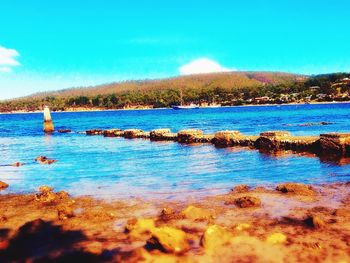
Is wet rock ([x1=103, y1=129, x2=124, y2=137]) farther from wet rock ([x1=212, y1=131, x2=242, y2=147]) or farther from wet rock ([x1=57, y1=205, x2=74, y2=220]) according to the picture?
wet rock ([x1=57, y1=205, x2=74, y2=220])

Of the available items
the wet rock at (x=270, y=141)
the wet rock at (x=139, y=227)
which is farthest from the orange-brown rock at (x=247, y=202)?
the wet rock at (x=270, y=141)

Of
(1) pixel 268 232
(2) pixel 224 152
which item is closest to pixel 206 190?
(1) pixel 268 232

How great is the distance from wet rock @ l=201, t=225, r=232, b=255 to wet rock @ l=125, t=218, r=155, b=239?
156 centimetres

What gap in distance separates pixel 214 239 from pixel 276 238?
1.60 metres

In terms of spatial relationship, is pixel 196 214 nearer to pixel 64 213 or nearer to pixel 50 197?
pixel 64 213

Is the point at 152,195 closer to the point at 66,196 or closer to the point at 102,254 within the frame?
the point at 66,196

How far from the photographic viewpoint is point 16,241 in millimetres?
10516

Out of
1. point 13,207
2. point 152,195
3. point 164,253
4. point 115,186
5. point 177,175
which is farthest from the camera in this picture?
point 177,175

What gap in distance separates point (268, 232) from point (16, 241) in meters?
6.83

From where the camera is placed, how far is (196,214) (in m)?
12.0

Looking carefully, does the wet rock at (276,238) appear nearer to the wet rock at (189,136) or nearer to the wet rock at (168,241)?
the wet rock at (168,241)

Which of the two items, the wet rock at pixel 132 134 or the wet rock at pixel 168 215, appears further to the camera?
the wet rock at pixel 132 134

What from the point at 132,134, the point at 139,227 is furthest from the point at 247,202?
the point at 132,134

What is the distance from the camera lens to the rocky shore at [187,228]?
9.23 meters
